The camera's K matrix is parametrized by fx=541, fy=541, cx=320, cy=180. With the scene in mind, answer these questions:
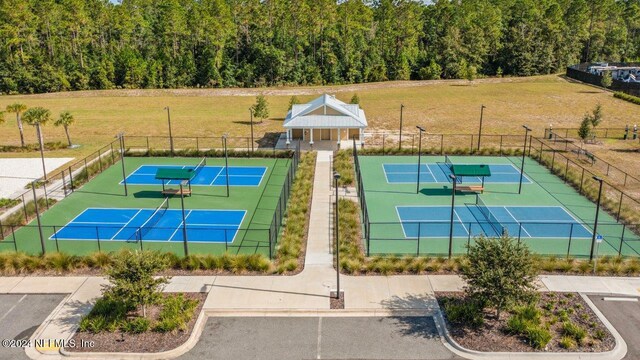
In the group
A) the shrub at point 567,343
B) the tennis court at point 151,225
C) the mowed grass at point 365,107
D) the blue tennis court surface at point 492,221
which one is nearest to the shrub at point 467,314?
the shrub at point 567,343

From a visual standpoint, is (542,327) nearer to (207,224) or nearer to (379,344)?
(379,344)

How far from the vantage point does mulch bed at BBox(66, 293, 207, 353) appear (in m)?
16.3

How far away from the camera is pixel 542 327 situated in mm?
17062

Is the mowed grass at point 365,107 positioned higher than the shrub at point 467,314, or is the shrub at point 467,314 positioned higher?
the mowed grass at point 365,107

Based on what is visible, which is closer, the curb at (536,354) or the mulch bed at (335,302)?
the curb at (536,354)

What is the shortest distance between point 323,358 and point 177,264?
322 inches

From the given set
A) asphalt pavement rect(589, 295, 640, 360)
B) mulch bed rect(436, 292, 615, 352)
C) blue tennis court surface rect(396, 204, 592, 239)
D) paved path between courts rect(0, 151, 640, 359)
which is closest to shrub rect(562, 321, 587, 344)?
mulch bed rect(436, 292, 615, 352)

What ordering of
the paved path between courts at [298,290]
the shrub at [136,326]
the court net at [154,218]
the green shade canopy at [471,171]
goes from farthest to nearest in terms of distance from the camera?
the green shade canopy at [471,171] < the court net at [154,218] < the paved path between courts at [298,290] < the shrub at [136,326]

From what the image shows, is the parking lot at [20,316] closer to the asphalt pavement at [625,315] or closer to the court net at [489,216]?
the asphalt pavement at [625,315]

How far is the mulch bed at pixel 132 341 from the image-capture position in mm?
16281

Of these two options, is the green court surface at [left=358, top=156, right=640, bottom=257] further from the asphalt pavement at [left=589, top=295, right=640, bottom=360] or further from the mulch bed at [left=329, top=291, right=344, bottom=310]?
the mulch bed at [left=329, top=291, right=344, bottom=310]

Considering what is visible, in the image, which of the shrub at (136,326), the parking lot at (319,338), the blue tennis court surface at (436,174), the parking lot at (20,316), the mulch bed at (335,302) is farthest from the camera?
the blue tennis court surface at (436,174)

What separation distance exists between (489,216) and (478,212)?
770 millimetres

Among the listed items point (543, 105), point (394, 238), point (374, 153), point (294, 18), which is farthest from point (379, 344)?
point (294, 18)
